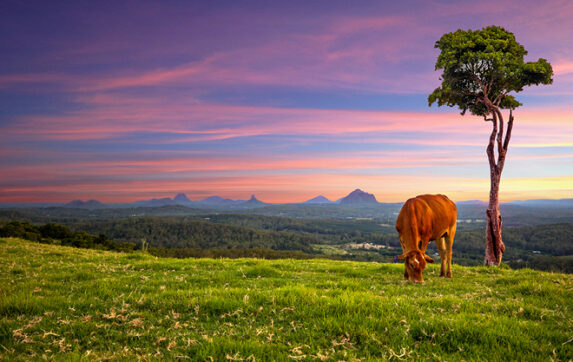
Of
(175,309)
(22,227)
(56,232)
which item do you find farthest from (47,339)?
(56,232)

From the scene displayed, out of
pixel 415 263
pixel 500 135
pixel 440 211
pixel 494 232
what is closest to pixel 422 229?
pixel 440 211

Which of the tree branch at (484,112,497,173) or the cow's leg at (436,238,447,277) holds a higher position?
the tree branch at (484,112,497,173)

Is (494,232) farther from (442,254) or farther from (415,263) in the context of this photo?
(415,263)

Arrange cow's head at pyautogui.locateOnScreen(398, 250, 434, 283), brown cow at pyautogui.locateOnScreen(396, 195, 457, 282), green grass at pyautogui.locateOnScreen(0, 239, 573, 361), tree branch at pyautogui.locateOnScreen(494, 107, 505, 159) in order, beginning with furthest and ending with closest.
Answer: tree branch at pyautogui.locateOnScreen(494, 107, 505, 159) < brown cow at pyautogui.locateOnScreen(396, 195, 457, 282) < cow's head at pyautogui.locateOnScreen(398, 250, 434, 283) < green grass at pyautogui.locateOnScreen(0, 239, 573, 361)

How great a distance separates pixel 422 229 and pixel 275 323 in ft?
30.6

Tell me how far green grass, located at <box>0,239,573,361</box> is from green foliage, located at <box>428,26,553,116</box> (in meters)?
19.4

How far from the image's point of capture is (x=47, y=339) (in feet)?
18.8

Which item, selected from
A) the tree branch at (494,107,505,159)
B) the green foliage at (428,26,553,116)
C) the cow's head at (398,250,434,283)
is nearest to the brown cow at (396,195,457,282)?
the cow's head at (398,250,434,283)

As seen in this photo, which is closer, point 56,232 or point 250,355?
point 250,355

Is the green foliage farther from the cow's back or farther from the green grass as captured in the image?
the green grass

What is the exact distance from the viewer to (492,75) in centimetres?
2375

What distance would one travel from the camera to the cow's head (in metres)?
12.3

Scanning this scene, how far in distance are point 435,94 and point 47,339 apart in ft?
102

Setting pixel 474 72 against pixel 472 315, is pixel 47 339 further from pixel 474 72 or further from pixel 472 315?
pixel 474 72
